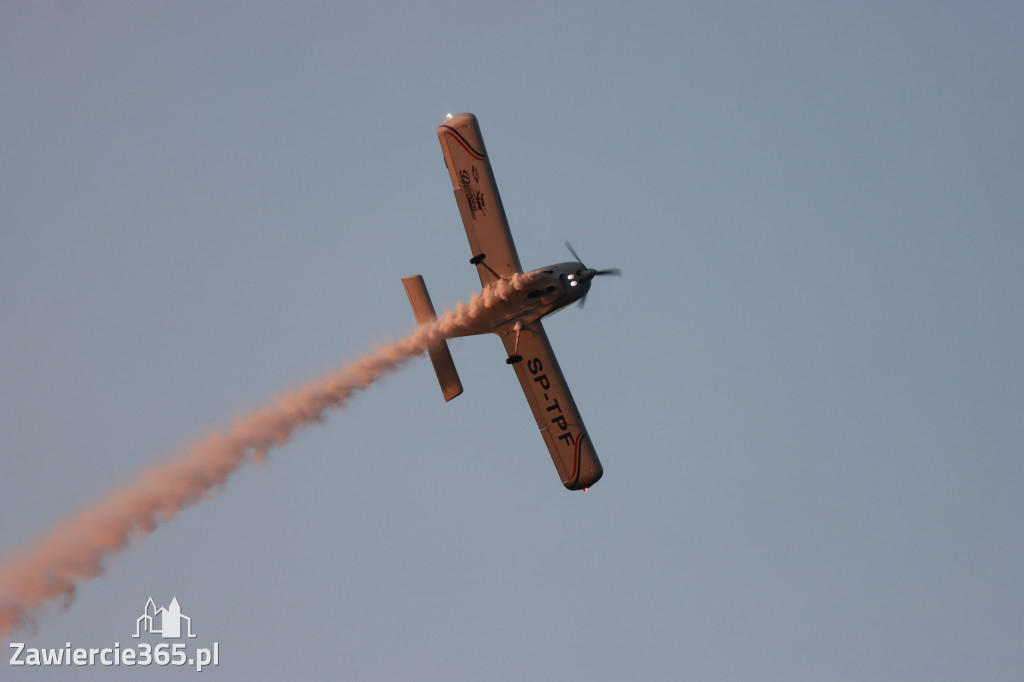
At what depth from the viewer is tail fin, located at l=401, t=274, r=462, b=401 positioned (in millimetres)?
36938

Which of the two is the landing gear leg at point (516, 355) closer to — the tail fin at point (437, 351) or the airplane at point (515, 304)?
the airplane at point (515, 304)

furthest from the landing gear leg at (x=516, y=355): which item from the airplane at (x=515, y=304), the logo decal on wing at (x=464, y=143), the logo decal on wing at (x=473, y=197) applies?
the logo decal on wing at (x=464, y=143)

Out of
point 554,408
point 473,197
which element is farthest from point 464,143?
point 554,408

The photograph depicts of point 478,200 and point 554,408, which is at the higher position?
point 478,200

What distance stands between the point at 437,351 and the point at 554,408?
3.89m

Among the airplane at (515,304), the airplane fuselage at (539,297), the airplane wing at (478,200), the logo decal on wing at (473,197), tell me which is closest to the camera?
the airplane fuselage at (539,297)

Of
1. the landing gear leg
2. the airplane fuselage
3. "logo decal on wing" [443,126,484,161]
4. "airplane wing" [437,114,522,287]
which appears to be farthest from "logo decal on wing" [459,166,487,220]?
the landing gear leg

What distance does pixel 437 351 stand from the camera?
36969 mm

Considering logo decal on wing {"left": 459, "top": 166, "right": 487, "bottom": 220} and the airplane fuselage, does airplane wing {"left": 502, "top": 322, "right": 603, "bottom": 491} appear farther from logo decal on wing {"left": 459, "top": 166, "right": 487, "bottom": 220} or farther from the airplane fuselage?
logo decal on wing {"left": 459, "top": 166, "right": 487, "bottom": 220}

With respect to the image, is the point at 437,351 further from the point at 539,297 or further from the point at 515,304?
the point at 539,297

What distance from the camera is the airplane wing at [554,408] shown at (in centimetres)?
→ 3756

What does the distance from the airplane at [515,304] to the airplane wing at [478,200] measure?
0.03 m

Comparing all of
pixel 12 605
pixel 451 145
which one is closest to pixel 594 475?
pixel 451 145

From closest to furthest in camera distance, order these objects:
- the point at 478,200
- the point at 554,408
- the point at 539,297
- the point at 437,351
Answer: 1. the point at 539,297
2. the point at 437,351
3. the point at 478,200
4. the point at 554,408
